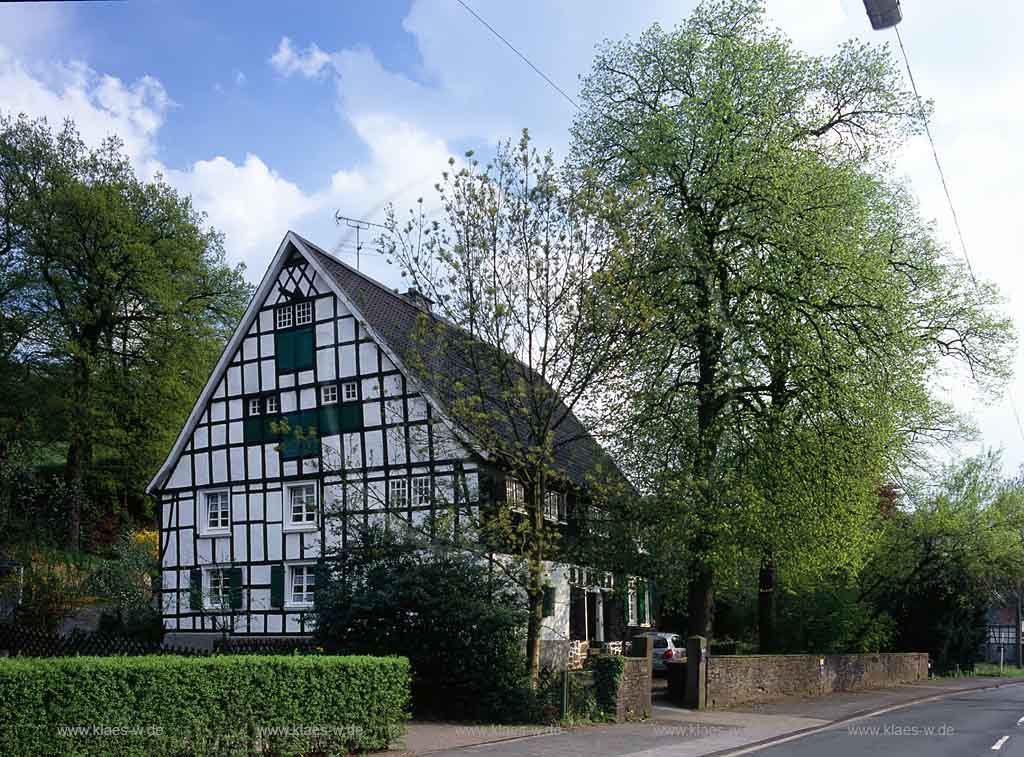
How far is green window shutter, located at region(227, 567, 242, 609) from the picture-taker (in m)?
28.7

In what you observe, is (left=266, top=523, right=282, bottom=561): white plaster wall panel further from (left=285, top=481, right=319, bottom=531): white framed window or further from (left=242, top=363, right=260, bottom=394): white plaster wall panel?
(left=242, top=363, right=260, bottom=394): white plaster wall panel

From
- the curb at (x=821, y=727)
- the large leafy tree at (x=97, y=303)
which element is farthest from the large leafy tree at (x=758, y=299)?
the large leafy tree at (x=97, y=303)

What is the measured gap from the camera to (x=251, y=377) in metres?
29.7

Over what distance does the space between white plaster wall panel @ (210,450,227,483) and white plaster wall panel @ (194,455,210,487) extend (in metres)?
0.20

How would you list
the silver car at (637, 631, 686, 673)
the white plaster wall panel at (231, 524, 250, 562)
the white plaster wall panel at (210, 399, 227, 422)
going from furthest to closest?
1. the silver car at (637, 631, 686, 673)
2. the white plaster wall panel at (210, 399, 227, 422)
3. the white plaster wall panel at (231, 524, 250, 562)

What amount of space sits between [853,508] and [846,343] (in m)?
3.86

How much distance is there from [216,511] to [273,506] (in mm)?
2375

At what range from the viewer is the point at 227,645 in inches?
1028

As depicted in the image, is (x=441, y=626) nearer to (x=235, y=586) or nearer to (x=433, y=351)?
(x=433, y=351)

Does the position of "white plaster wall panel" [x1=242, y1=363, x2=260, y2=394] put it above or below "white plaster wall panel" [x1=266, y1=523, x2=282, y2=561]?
above

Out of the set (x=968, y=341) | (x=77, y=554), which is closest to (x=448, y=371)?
(x=968, y=341)

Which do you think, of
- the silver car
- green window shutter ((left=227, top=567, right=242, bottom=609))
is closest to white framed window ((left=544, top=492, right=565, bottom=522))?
the silver car

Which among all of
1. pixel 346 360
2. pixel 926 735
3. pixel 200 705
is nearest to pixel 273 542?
pixel 346 360

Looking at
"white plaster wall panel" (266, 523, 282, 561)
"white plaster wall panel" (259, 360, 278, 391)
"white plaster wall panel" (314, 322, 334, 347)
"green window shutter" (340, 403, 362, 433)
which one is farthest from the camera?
"white plaster wall panel" (259, 360, 278, 391)
